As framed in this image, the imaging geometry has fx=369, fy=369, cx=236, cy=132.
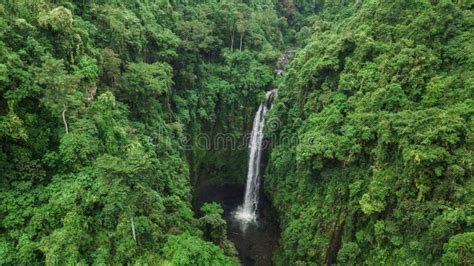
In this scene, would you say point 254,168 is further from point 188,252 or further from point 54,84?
point 54,84

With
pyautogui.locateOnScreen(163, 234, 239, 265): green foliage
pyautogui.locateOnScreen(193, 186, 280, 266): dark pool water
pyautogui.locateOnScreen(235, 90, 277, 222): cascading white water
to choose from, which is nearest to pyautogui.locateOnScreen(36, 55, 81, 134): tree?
pyautogui.locateOnScreen(163, 234, 239, 265): green foliage

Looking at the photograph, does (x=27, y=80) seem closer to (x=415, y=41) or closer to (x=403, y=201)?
(x=403, y=201)

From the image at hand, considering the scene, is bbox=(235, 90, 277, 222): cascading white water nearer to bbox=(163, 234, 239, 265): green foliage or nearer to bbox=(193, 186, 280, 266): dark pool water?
bbox=(193, 186, 280, 266): dark pool water

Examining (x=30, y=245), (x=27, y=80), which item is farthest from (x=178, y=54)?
(x=30, y=245)

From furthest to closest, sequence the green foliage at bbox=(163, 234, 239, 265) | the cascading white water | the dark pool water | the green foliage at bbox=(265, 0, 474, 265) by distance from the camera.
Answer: the cascading white water < the dark pool water < the green foliage at bbox=(163, 234, 239, 265) < the green foliage at bbox=(265, 0, 474, 265)

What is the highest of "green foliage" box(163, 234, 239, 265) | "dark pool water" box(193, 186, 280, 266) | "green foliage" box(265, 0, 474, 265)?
"green foliage" box(265, 0, 474, 265)

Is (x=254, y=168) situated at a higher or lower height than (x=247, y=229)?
higher

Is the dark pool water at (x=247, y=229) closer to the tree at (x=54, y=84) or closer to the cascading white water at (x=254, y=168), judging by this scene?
the cascading white water at (x=254, y=168)

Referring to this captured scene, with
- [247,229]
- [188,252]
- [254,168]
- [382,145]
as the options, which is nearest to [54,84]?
[188,252]
